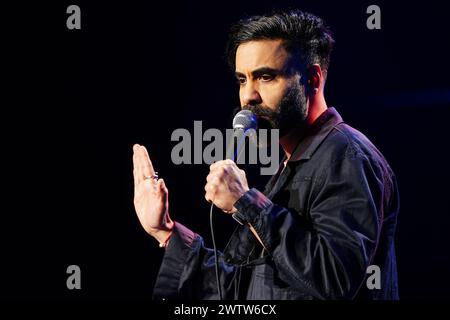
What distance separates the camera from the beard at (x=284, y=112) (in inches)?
61.0

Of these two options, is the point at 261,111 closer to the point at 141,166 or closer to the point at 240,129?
the point at 240,129

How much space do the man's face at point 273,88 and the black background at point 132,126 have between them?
92cm

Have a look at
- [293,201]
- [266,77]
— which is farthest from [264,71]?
[293,201]

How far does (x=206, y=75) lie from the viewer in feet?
8.38

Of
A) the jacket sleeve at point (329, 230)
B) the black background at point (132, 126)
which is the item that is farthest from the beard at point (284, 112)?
the black background at point (132, 126)

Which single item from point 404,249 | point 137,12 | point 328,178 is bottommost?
point 404,249

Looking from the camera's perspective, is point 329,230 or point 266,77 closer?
point 329,230

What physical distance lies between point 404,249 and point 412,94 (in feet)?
2.24

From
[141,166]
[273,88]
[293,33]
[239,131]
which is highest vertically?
[293,33]

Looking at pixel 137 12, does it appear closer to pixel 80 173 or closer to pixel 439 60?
pixel 80 173

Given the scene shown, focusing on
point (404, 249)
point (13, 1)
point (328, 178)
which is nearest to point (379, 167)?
point (328, 178)

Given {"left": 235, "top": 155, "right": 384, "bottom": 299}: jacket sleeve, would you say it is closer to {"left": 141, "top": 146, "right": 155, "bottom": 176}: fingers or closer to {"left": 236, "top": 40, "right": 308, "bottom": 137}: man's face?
{"left": 236, "top": 40, "right": 308, "bottom": 137}: man's face

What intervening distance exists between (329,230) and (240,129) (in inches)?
14.0

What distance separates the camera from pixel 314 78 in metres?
1.63
